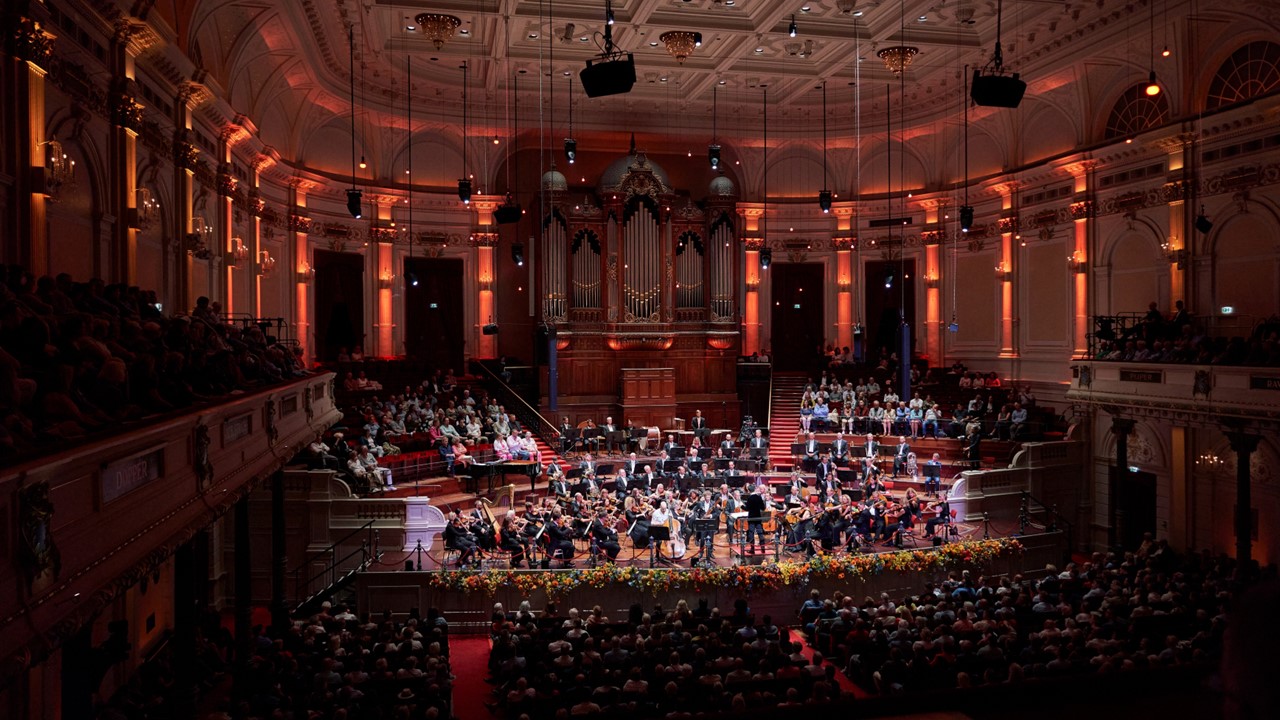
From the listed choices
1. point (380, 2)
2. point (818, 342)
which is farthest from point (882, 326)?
point (380, 2)

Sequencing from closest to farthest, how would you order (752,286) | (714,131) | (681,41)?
(681,41) < (714,131) < (752,286)

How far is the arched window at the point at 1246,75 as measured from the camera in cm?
1620

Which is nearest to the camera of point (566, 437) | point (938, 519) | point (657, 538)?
point (657, 538)

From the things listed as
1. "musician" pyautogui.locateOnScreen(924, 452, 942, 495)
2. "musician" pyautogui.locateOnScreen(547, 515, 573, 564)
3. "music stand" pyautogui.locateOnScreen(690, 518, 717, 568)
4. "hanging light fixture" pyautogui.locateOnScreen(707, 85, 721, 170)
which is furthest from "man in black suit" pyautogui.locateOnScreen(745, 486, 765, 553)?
"hanging light fixture" pyautogui.locateOnScreen(707, 85, 721, 170)

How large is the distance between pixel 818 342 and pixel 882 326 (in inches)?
83.6

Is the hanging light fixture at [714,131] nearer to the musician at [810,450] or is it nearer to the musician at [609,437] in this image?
the musician at [609,437]

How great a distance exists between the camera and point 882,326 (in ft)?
91.0

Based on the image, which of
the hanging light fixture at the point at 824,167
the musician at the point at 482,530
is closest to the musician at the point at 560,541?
→ the musician at the point at 482,530

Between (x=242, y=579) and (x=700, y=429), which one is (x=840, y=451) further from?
(x=242, y=579)

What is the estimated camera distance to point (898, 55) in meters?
19.8

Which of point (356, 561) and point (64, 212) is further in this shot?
point (356, 561)

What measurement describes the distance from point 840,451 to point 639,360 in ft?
23.6

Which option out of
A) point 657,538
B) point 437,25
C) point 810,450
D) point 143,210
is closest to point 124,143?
point 143,210

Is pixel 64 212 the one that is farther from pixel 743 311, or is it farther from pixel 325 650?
pixel 743 311
